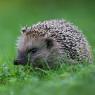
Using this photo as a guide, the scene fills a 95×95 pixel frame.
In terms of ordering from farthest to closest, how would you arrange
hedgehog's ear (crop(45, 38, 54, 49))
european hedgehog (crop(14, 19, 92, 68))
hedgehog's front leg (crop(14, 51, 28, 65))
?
hedgehog's ear (crop(45, 38, 54, 49))
european hedgehog (crop(14, 19, 92, 68))
hedgehog's front leg (crop(14, 51, 28, 65))

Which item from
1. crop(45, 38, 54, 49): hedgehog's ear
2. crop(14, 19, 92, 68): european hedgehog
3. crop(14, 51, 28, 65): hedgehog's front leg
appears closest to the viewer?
crop(14, 51, 28, 65): hedgehog's front leg

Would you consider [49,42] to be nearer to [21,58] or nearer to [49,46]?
[49,46]

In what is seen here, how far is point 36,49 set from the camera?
8992 millimetres

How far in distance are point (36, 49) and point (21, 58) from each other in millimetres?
441

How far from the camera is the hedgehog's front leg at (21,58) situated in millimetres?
8523

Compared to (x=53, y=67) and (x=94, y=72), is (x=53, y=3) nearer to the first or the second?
(x=53, y=67)

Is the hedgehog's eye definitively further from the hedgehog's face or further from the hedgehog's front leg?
the hedgehog's front leg

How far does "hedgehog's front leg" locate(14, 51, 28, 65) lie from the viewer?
8523 millimetres

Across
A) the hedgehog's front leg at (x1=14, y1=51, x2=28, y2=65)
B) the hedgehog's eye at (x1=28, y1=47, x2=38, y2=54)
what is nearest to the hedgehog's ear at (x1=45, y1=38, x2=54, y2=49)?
the hedgehog's eye at (x1=28, y1=47, x2=38, y2=54)

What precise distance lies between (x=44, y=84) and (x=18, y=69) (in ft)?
5.68

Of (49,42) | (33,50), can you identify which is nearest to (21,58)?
(33,50)

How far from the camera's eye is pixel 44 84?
22.4ft

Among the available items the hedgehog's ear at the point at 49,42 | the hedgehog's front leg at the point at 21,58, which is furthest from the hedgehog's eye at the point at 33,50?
the hedgehog's ear at the point at 49,42

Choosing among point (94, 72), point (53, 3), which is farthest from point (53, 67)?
point (53, 3)
